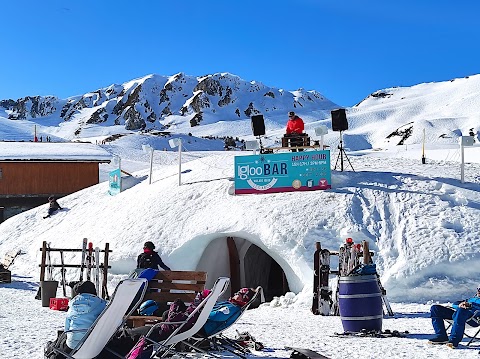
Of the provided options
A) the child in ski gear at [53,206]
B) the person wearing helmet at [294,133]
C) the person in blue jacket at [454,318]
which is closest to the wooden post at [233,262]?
the person wearing helmet at [294,133]

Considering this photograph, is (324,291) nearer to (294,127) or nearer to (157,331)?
(157,331)

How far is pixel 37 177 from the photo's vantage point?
96.7ft

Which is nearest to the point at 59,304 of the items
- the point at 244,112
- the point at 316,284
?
the point at 316,284

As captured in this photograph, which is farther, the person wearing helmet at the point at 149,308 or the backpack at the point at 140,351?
the person wearing helmet at the point at 149,308

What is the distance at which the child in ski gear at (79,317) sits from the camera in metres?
5.47

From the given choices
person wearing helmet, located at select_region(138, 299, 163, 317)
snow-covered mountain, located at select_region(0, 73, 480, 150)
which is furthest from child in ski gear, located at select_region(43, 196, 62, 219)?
snow-covered mountain, located at select_region(0, 73, 480, 150)

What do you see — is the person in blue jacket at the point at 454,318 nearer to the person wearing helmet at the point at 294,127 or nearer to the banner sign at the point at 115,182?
the person wearing helmet at the point at 294,127

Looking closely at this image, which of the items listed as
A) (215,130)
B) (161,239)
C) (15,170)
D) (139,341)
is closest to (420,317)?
(139,341)

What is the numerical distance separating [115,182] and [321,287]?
1155 centimetres

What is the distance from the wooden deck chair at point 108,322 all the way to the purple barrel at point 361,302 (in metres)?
3.62

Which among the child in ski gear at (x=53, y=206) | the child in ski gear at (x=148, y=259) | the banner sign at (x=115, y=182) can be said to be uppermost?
the banner sign at (x=115, y=182)

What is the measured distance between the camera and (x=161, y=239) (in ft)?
47.3

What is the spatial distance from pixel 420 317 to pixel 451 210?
12.6ft

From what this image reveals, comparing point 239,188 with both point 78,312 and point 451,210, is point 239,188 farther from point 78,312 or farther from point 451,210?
point 78,312
